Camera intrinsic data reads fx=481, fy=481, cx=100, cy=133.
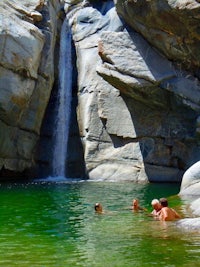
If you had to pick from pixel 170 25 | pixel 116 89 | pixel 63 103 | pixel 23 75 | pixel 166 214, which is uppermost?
pixel 170 25

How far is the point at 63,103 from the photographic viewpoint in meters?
37.7

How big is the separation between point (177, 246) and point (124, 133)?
2406 centimetres

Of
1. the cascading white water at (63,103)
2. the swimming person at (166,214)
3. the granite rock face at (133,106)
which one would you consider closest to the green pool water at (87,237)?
the swimming person at (166,214)

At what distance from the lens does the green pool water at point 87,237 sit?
30.9 feet

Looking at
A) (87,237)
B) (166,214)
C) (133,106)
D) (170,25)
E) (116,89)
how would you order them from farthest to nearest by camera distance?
1. (116,89)
2. (133,106)
3. (170,25)
4. (166,214)
5. (87,237)

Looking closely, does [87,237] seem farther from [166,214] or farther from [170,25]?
[170,25]

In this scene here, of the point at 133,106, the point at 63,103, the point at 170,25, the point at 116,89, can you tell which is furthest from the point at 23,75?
the point at 170,25

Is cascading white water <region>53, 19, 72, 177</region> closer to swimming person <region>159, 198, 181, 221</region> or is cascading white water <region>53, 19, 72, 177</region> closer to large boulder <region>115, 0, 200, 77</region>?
large boulder <region>115, 0, 200, 77</region>

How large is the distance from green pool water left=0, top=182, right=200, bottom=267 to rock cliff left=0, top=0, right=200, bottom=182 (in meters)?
12.9

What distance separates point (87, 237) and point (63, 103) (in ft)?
86.1

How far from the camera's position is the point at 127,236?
11.9 metres

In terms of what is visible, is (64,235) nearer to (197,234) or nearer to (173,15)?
(197,234)

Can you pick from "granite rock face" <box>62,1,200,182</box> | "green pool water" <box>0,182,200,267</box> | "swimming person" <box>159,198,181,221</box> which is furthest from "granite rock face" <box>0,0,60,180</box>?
"swimming person" <box>159,198,181,221</box>

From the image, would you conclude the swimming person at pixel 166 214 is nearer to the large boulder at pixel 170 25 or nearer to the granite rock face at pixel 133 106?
the large boulder at pixel 170 25
